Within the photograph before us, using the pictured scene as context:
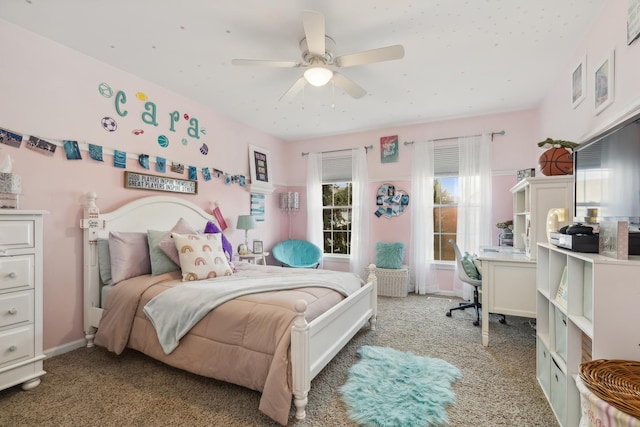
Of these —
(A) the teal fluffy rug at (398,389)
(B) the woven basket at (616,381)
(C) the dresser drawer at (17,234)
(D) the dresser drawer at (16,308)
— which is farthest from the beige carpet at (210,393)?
(C) the dresser drawer at (17,234)

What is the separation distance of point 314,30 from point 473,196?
3.38m

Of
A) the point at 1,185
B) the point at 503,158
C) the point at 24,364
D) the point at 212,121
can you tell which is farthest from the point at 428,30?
the point at 24,364

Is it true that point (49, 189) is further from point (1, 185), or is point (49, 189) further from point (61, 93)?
point (61, 93)

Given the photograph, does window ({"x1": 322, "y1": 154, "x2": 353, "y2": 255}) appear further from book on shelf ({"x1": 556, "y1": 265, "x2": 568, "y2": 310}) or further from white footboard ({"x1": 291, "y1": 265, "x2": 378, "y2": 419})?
book on shelf ({"x1": 556, "y1": 265, "x2": 568, "y2": 310})

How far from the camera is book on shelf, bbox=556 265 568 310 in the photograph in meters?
1.67

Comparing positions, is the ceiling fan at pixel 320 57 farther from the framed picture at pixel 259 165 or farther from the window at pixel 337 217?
the window at pixel 337 217

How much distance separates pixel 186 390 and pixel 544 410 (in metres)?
2.32

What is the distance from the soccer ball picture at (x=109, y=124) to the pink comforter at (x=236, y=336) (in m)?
1.55

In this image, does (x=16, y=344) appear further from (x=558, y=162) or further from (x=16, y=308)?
(x=558, y=162)

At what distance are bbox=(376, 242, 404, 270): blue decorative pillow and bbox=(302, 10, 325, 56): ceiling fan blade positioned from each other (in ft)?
10.4

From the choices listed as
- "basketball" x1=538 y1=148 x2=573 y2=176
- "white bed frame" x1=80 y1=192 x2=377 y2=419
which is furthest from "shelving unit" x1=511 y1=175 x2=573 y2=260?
"white bed frame" x1=80 y1=192 x2=377 y2=419

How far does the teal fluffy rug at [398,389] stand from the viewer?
1737 millimetres

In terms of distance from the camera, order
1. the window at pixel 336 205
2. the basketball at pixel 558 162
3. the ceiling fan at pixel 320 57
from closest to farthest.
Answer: the ceiling fan at pixel 320 57 → the basketball at pixel 558 162 → the window at pixel 336 205

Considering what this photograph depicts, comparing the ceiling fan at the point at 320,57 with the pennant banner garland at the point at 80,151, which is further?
the pennant banner garland at the point at 80,151
